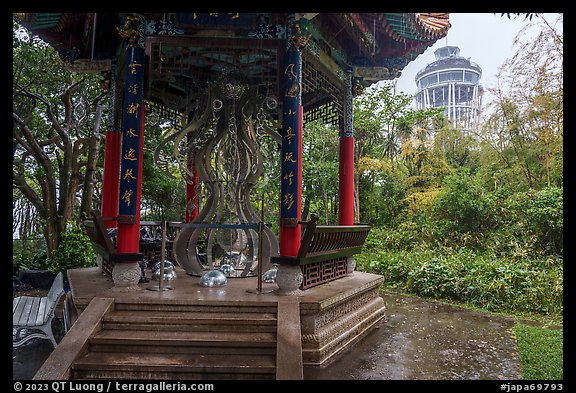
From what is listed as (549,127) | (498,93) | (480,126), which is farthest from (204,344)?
(480,126)

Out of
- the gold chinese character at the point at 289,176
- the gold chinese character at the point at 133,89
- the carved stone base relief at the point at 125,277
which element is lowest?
the carved stone base relief at the point at 125,277

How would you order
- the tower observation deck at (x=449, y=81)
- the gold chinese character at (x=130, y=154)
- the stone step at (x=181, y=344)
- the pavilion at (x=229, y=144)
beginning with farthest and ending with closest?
the tower observation deck at (x=449, y=81)
the gold chinese character at (x=130, y=154)
the pavilion at (x=229, y=144)
the stone step at (x=181, y=344)

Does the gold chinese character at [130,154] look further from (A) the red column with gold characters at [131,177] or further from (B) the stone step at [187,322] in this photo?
(B) the stone step at [187,322]

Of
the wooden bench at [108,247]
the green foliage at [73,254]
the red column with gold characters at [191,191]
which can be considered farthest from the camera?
the green foliage at [73,254]

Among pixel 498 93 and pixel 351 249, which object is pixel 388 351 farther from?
pixel 498 93

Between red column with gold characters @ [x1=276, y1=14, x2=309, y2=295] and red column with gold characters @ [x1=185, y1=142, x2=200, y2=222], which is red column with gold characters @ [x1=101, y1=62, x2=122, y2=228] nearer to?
red column with gold characters @ [x1=185, y1=142, x2=200, y2=222]

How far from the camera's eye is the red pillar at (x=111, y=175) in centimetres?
816

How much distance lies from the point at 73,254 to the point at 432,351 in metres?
8.36

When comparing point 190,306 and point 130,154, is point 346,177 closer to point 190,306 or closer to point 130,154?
point 130,154

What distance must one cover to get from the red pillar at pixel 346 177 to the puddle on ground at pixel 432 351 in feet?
7.33

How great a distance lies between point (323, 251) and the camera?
21.5ft

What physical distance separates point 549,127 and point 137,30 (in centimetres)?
1285

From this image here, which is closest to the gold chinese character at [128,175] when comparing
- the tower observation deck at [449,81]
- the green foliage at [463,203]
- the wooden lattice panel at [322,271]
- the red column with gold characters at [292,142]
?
the red column with gold characters at [292,142]

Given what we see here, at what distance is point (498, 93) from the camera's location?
56.3 ft
